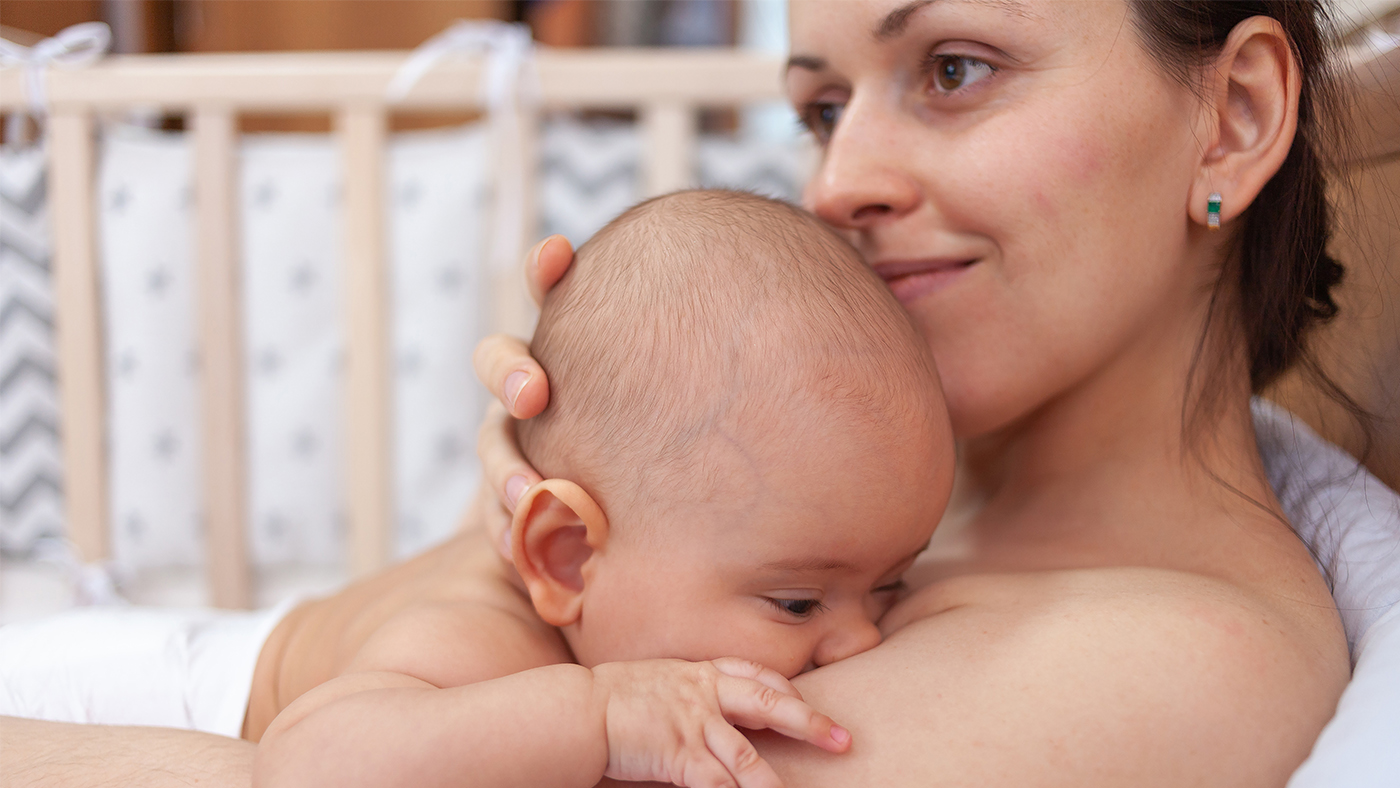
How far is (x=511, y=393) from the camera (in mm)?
791

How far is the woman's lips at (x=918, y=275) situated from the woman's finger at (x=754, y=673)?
0.37 m

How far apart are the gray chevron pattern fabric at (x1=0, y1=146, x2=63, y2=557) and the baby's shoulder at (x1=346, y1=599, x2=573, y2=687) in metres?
1.37

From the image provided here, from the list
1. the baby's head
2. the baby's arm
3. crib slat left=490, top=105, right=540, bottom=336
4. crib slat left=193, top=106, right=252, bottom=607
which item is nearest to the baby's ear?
the baby's head

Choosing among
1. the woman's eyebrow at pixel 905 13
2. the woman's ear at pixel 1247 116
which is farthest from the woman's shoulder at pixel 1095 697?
the woman's eyebrow at pixel 905 13

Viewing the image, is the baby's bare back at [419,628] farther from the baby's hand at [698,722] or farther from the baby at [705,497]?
the baby's hand at [698,722]

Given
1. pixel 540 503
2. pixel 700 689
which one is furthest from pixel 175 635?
pixel 700 689

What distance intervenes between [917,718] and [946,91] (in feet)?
1.76

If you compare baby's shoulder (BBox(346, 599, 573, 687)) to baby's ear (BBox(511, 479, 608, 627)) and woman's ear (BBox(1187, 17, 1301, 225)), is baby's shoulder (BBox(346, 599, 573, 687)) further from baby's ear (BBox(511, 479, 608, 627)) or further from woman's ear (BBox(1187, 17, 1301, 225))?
woman's ear (BBox(1187, 17, 1301, 225))

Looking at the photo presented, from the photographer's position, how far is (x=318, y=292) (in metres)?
1.72

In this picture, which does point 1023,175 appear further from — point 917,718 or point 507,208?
point 507,208

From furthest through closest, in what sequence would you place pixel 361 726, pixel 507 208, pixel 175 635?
pixel 507 208
pixel 175 635
pixel 361 726

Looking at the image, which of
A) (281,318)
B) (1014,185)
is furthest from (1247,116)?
(281,318)

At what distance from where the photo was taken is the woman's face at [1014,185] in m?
0.78

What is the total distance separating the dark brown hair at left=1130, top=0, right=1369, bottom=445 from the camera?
2.57 ft
